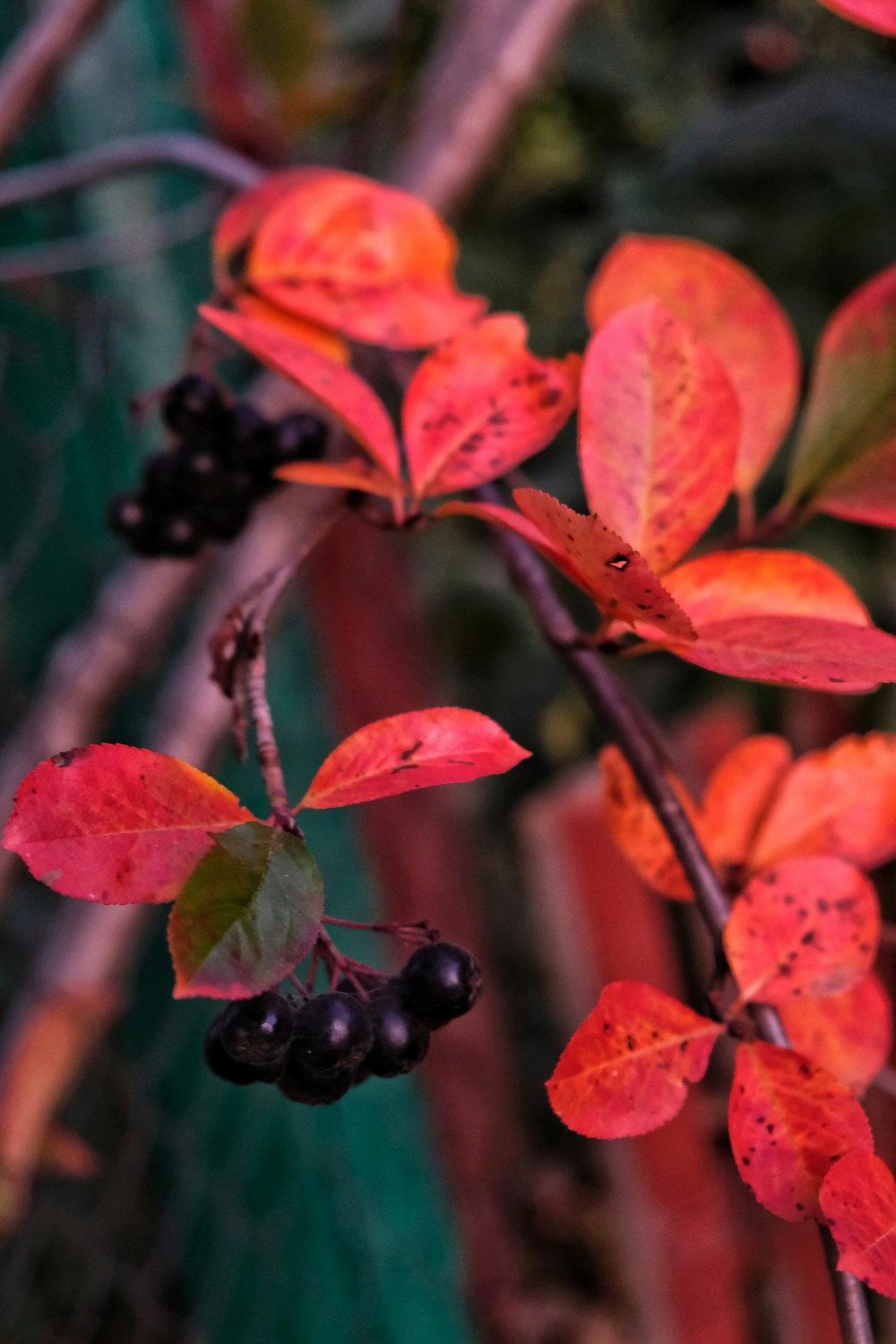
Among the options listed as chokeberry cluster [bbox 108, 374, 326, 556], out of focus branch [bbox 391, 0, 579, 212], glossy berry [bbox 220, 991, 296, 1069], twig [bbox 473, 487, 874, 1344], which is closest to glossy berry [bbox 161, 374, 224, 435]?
chokeberry cluster [bbox 108, 374, 326, 556]

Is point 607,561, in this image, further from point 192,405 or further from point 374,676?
point 374,676

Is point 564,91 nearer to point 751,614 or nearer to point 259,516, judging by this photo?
point 259,516

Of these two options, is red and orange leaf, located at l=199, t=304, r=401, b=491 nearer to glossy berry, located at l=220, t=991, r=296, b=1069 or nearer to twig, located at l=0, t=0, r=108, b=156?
glossy berry, located at l=220, t=991, r=296, b=1069

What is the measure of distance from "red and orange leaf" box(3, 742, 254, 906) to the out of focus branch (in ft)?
1.72

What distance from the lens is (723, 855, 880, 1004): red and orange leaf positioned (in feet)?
0.75

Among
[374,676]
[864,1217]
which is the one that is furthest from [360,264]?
[374,676]

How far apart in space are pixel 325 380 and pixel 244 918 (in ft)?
0.48

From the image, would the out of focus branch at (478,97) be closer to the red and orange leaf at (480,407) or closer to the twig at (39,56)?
the twig at (39,56)

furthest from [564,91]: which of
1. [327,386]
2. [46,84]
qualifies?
[327,386]

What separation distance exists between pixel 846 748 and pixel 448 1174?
0.90 metres

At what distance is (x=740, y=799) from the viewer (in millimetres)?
303

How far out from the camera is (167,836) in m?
0.19

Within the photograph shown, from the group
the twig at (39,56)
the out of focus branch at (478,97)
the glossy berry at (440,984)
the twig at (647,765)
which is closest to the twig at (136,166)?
the twig at (39,56)

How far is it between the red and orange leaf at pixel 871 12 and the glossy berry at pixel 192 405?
21cm
